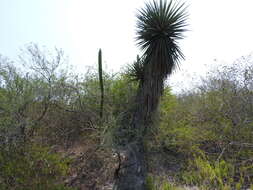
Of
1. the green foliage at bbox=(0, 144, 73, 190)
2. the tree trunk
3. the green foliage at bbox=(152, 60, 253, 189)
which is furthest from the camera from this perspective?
the green foliage at bbox=(152, 60, 253, 189)

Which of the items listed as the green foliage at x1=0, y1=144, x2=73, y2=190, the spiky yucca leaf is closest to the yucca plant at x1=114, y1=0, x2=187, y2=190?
the spiky yucca leaf

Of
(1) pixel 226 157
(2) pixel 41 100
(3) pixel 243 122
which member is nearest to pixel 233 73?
(3) pixel 243 122

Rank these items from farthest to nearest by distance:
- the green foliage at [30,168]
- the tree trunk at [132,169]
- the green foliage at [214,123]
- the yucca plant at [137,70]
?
the yucca plant at [137,70] < the green foliage at [214,123] < the tree trunk at [132,169] < the green foliage at [30,168]

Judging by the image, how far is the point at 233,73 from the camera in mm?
6547

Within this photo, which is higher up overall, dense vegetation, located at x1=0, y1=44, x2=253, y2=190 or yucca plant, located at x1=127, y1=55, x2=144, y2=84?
yucca plant, located at x1=127, y1=55, x2=144, y2=84

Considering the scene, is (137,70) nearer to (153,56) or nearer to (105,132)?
(153,56)

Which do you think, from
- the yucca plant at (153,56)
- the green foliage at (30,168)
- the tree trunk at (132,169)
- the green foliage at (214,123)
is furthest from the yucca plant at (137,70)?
the green foliage at (30,168)

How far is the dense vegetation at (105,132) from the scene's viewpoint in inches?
173

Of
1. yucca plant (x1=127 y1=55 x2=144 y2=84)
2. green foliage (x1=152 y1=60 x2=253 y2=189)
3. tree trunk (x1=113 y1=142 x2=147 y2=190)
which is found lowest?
tree trunk (x1=113 y1=142 x2=147 y2=190)

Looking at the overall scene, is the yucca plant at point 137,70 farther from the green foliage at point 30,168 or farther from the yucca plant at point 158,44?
the green foliage at point 30,168

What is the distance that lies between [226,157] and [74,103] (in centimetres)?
475

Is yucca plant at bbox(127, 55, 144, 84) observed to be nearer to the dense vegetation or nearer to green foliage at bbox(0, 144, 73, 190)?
the dense vegetation

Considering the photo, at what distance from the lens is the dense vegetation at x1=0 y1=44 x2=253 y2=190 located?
4.39 metres

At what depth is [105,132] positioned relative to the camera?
205 inches
